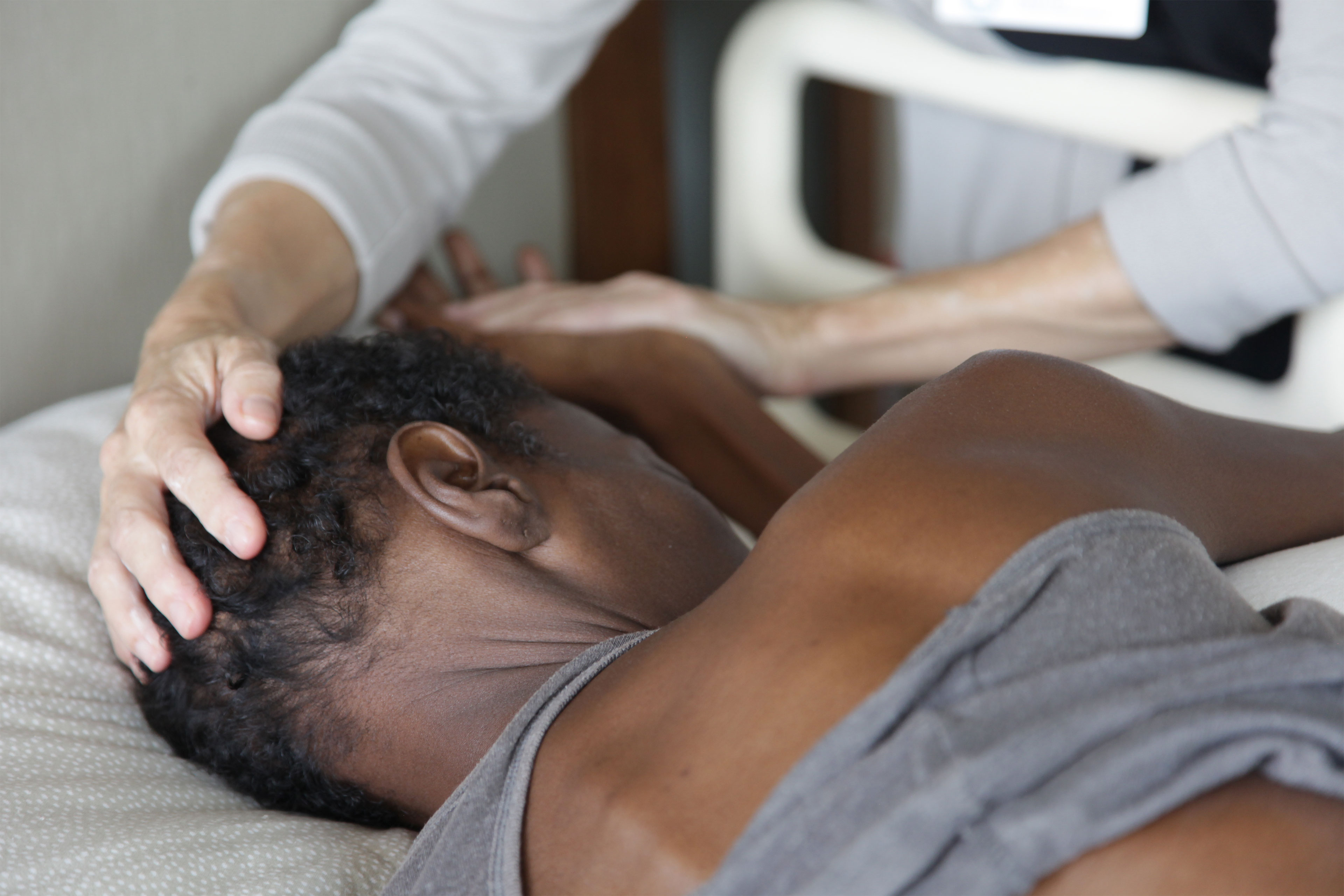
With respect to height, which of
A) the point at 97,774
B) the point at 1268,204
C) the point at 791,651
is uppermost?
the point at 1268,204

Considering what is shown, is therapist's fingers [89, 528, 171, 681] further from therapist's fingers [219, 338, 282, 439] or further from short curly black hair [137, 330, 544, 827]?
therapist's fingers [219, 338, 282, 439]

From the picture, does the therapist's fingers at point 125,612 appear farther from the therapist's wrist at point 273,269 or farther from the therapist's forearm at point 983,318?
the therapist's forearm at point 983,318

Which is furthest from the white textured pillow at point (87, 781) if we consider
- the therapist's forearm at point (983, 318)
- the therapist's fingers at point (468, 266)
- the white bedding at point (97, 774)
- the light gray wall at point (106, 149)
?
the therapist's forearm at point (983, 318)

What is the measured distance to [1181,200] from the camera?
100cm

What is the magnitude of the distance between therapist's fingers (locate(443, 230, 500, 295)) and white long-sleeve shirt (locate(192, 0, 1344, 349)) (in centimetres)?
9

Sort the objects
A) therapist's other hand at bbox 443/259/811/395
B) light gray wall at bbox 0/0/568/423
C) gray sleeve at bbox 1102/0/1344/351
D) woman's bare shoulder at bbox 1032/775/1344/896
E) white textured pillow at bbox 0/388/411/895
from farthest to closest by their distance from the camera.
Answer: therapist's other hand at bbox 443/259/811/395, light gray wall at bbox 0/0/568/423, gray sleeve at bbox 1102/0/1344/351, white textured pillow at bbox 0/388/411/895, woman's bare shoulder at bbox 1032/775/1344/896

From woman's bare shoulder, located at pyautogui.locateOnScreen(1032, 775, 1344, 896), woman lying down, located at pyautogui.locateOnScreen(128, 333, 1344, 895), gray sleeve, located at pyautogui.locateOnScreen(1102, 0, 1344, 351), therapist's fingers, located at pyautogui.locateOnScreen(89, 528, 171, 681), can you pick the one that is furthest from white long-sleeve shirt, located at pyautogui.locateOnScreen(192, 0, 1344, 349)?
woman's bare shoulder, located at pyautogui.locateOnScreen(1032, 775, 1344, 896)

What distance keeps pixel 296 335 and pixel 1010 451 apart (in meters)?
0.75

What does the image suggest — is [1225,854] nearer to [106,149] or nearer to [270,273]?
[270,273]

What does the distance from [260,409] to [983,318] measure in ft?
2.49

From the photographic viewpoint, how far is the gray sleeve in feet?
3.09

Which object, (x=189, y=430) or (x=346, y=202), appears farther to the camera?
(x=346, y=202)

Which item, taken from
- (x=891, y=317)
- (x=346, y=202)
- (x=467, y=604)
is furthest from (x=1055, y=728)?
(x=346, y=202)

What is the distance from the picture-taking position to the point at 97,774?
729 millimetres
